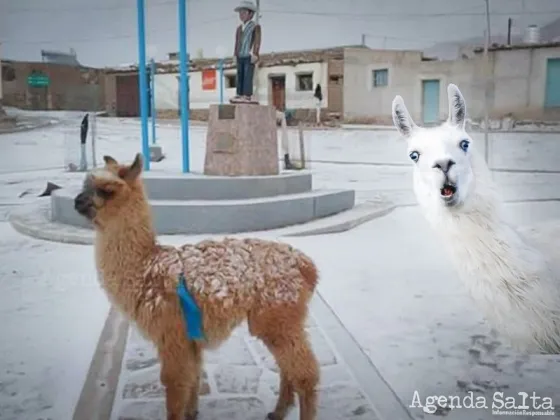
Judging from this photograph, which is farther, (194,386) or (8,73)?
(8,73)

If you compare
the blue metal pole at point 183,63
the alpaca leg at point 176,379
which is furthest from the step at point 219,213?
the alpaca leg at point 176,379

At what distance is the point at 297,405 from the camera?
4.85ft

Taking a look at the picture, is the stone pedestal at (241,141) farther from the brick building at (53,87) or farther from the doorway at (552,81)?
the doorway at (552,81)

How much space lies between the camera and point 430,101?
1.68 metres

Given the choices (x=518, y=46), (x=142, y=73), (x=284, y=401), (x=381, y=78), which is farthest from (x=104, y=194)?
(x=518, y=46)

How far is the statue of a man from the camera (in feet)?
5.85

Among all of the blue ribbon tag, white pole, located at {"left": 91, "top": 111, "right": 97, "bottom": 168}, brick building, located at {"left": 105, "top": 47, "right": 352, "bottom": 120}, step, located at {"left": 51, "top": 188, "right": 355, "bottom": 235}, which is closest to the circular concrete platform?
step, located at {"left": 51, "top": 188, "right": 355, "bottom": 235}

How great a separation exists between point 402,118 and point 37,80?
1.07 meters

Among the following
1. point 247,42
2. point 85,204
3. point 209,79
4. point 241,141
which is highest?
point 247,42

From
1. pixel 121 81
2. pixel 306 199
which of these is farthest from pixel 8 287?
pixel 306 199

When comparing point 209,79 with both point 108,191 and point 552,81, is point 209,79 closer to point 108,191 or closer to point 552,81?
point 108,191

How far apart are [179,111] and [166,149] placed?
0.47ft

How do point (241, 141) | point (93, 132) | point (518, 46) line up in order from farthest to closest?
point (241, 141)
point (93, 132)
point (518, 46)

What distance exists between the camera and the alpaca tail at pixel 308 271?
1.36 m
